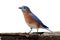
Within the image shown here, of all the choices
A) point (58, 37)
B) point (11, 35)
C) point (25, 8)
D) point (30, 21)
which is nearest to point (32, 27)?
point (30, 21)

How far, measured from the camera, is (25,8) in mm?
4332

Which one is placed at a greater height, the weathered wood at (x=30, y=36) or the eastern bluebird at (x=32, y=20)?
the eastern bluebird at (x=32, y=20)

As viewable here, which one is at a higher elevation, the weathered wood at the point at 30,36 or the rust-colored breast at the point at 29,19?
the rust-colored breast at the point at 29,19

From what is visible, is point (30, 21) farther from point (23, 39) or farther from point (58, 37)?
point (58, 37)

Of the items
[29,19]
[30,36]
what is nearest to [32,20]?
[29,19]

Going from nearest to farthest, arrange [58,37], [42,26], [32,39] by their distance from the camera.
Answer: [58,37] < [32,39] < [42,26]

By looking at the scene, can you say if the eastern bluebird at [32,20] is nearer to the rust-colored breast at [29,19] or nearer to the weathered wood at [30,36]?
the rust-colored breast at [29,19]

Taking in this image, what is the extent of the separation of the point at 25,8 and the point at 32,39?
131 cm

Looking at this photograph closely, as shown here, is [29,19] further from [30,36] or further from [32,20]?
[30,36]

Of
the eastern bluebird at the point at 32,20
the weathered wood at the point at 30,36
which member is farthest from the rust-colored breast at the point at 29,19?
the weathered wood at the point at 30,36

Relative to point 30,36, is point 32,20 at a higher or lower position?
higher

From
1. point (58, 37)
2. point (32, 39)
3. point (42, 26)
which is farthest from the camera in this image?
point (42, 26)

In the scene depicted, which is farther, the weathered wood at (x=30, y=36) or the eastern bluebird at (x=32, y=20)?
the eastern bluebird at (x=32, y=20)

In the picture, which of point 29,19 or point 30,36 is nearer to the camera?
point 30,36
